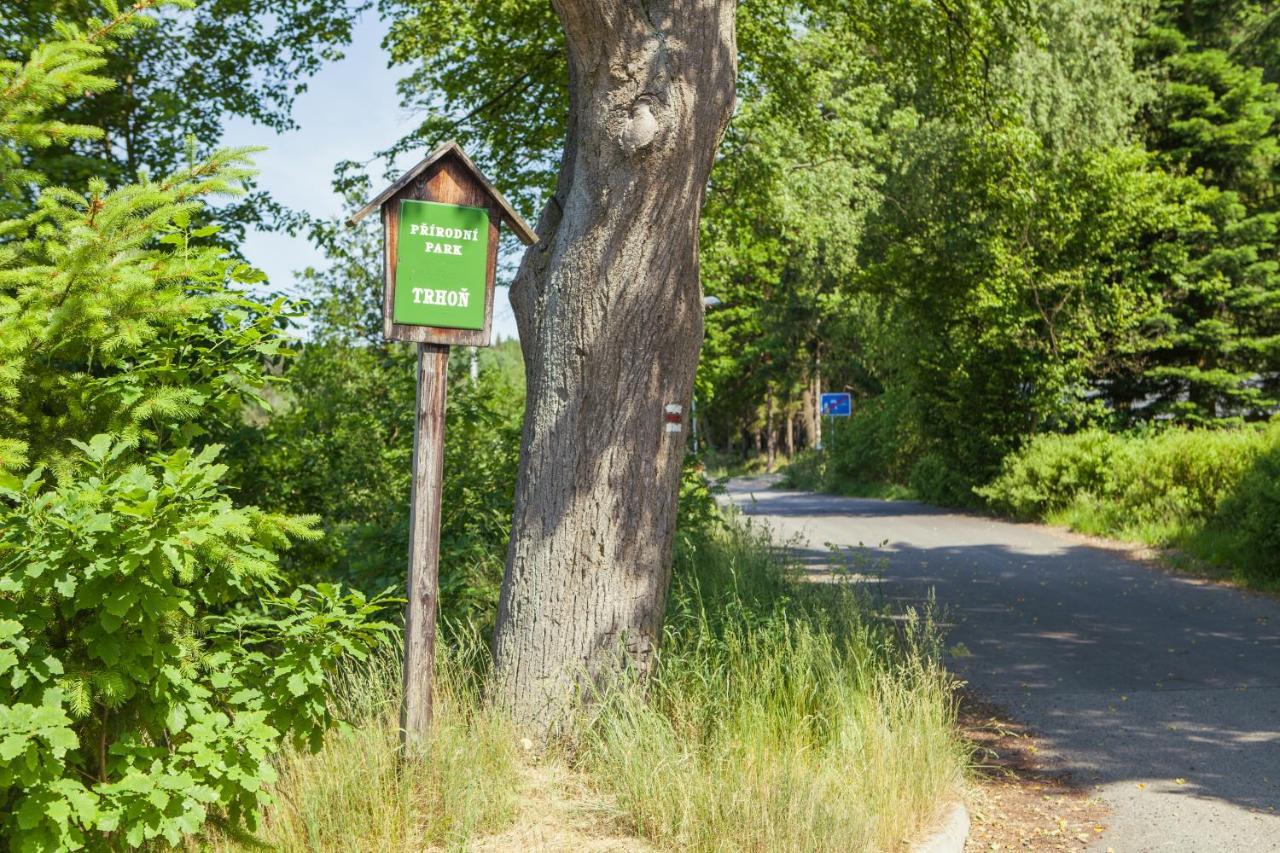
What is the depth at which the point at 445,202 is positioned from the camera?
208 inches

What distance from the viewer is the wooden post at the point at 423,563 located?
4934 millimetres

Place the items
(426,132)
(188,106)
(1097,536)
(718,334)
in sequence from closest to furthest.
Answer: (188,106) → (426,132) → (1097,536) → (718,334)

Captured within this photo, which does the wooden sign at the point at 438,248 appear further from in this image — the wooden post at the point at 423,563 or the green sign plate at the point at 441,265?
the wooden post at the point at 423,563

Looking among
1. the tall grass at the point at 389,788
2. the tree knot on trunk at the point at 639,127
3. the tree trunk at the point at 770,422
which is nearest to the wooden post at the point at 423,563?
the tall grass at the point at 389,788

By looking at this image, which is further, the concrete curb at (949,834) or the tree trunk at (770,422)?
the tree trunk at (770,422)

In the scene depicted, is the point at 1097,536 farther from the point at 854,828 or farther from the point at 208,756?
the point at 208,756

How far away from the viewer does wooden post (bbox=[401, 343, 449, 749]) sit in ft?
16.2

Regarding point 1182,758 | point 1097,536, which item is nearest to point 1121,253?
point 1097,536

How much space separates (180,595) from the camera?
3691 mm

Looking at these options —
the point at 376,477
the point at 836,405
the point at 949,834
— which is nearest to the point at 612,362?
the point at 949,834

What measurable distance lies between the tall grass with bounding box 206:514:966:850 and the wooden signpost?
13.4 inches

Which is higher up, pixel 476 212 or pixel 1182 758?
pixel 476 212

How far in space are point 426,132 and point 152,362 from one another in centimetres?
994

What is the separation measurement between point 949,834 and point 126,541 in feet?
11.7
